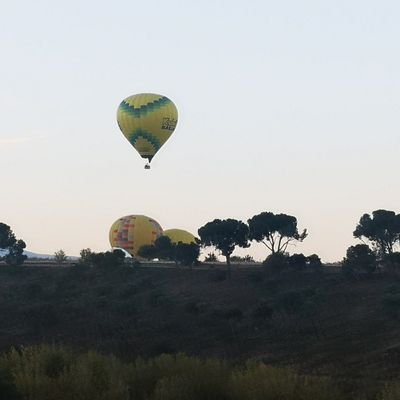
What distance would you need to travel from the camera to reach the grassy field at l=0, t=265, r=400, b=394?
57062mm

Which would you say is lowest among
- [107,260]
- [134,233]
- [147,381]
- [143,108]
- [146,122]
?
[147,381]

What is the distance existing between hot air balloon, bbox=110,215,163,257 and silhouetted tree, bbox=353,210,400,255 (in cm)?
4162

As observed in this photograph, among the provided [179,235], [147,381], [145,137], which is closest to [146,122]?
[145,137]

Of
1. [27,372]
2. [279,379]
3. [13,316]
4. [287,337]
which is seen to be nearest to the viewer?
[279,379]

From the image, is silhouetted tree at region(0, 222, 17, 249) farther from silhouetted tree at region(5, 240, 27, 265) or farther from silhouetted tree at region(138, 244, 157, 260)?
silhouetted tree at region(138, 244, 157, 260)

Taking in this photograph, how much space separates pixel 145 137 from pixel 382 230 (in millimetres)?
32706

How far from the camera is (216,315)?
78.6 meters

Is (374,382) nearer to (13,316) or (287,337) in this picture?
(287,337)

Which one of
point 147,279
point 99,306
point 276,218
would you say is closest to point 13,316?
point 99,306

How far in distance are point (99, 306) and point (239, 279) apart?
781 inches

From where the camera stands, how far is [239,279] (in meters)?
101

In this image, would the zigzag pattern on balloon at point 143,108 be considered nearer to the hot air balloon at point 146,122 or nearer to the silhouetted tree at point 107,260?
the hot air balloon at point 146,122

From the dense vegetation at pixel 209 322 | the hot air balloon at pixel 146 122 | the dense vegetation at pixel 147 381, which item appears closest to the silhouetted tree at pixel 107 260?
the dense vegetation at pixel 209 322

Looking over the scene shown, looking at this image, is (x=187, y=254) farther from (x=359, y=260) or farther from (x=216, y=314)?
(x=216, y=314)
